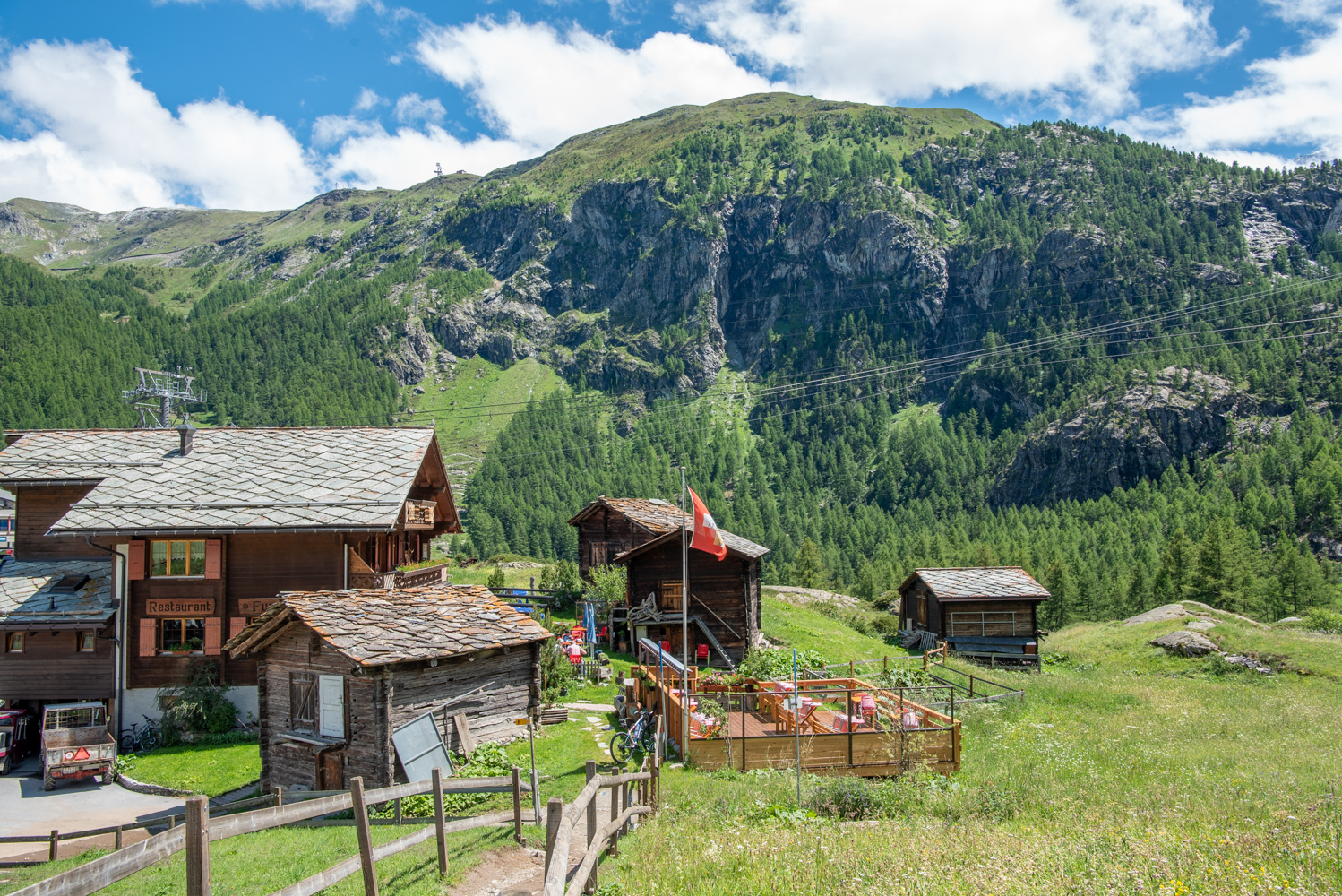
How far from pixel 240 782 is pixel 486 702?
6.27 m

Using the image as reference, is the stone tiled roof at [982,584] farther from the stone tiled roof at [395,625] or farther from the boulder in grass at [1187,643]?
the stone tiled roof at [395,625]

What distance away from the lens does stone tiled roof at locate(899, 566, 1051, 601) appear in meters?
45.8

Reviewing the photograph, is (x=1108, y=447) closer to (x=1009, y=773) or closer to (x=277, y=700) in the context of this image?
(x=1009, y=773)

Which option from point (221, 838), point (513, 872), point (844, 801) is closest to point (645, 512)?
point (844, 801)

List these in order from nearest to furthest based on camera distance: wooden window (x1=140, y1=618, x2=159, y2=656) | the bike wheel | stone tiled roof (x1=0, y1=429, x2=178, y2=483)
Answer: the bike wheel < wooden window (x1=140, y1=618, x2=159, y2=656) < stone tiled roof (x1=0, y1=429, x2=178, y2=483)

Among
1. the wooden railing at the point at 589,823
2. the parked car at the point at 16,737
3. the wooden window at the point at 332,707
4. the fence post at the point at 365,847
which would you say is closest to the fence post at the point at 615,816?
the wooden railing at the point at 589,823

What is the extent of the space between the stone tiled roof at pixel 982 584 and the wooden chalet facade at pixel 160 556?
3228cm

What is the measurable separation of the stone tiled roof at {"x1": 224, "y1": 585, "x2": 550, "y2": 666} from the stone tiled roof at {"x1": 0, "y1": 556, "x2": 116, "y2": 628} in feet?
28.2

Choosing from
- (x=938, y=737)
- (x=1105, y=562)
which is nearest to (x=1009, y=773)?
(x=938, y=737)

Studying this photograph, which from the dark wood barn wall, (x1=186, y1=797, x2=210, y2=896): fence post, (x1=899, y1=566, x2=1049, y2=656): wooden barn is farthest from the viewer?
(x1=899, y1=566, x2=1049, y2=656): wooden barn

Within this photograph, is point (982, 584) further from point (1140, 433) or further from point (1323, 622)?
point (1140, 433)

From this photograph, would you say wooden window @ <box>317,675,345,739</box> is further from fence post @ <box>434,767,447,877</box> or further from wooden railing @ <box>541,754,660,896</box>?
fence post @ <box>434,767,447,877</box>

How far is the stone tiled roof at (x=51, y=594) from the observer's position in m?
24.0

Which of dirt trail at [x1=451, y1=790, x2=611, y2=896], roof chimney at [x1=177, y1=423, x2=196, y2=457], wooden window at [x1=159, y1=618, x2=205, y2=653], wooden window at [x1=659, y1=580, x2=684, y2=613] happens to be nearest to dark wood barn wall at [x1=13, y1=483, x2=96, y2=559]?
roof chimney at [x1=177, y1=423, x2=196, y2=457]
